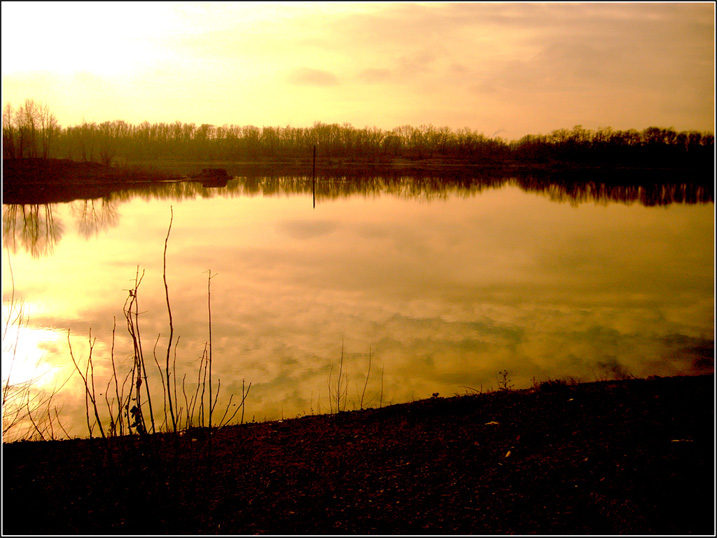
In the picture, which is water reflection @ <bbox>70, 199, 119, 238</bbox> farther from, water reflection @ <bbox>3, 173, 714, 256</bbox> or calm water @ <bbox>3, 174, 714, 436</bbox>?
calm water @ <bbox>3, 174, 714, 436</bbox>

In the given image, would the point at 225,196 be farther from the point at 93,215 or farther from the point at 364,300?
the point at 364,300

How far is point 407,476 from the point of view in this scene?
12.7ft

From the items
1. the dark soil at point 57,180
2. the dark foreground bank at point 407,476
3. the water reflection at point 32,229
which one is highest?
the dark soil at point 57,180

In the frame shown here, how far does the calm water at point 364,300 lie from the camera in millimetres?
6438

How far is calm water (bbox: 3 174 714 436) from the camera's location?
6.44 metres

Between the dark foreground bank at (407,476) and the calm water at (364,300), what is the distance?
1.11 m

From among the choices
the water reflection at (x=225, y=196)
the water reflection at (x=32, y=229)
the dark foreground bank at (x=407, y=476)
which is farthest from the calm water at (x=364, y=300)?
the dark foreground bank at (x=407, y=476)

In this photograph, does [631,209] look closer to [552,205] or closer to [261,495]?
[552,205]

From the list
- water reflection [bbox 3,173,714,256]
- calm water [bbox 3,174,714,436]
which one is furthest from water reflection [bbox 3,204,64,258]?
calm water [bbox 3,174,714,436]

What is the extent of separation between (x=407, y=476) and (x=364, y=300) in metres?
5.99

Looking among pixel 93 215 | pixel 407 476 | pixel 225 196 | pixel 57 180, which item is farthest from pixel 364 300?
pixel 57 180

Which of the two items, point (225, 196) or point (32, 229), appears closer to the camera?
point (32, 229)

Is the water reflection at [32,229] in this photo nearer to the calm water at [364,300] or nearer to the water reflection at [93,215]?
the calm water at [364,300]

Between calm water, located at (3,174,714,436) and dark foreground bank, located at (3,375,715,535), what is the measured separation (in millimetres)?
1111
